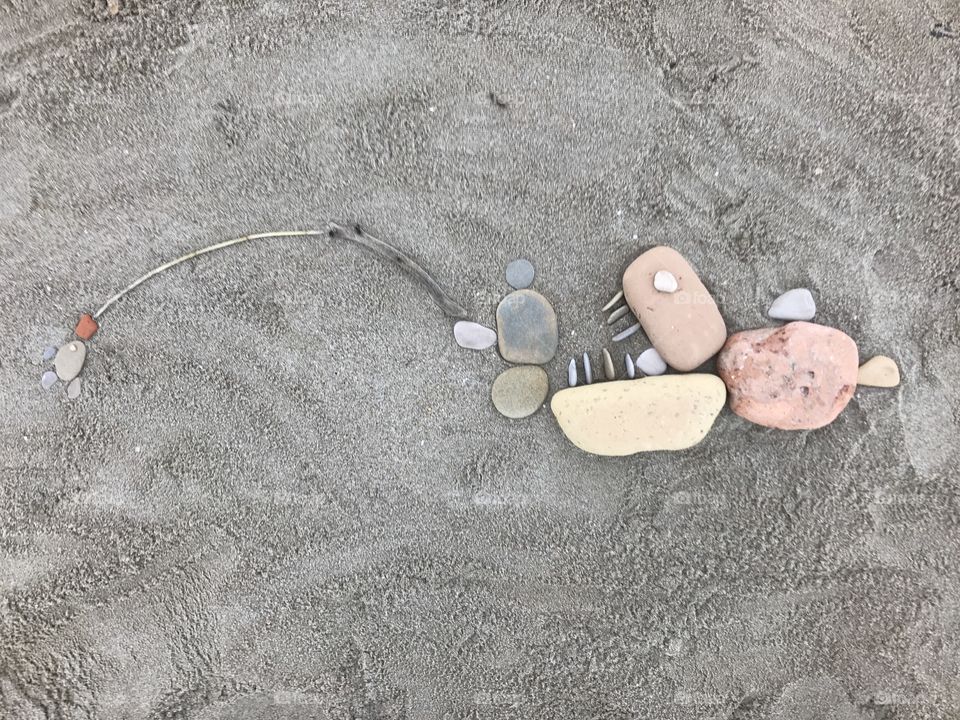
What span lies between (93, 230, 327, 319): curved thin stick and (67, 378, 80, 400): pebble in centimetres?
13

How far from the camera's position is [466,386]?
1060mm

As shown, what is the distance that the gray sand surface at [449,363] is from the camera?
102cm

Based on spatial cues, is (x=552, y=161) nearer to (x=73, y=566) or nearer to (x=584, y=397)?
(x=584, y=397)

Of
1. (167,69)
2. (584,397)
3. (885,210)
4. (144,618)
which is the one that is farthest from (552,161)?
(144,618)

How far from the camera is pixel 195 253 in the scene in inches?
41.2

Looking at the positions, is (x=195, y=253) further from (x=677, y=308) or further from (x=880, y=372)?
(x=880, y=372)

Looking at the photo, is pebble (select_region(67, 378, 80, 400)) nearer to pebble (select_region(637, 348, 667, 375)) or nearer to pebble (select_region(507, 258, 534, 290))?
pebble (select_region(507, 258, 534, 290))

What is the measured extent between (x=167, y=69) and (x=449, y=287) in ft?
2.18

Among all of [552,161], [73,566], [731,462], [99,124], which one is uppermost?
[99,124]

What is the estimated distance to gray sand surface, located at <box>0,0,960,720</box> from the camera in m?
1.02

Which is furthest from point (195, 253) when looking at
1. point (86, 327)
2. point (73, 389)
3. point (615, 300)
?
point (615, 300)

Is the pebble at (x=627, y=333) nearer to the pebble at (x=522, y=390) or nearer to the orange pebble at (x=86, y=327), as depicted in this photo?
the pebble at (x=522, y=390)

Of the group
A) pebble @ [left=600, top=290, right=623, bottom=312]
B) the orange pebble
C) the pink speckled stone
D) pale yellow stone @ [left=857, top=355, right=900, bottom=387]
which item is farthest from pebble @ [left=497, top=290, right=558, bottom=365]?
the orange pebble

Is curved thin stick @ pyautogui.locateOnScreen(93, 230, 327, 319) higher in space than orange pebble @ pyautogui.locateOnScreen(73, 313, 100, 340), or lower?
higher
